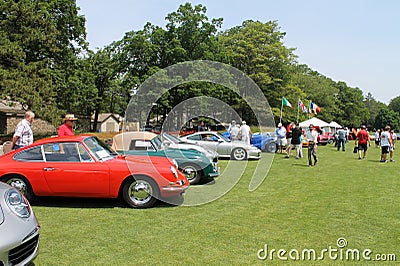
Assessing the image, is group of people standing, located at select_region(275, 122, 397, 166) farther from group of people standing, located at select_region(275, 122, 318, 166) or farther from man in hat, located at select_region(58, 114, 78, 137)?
man in hat, located at select_region(58, 114, 78, 137)

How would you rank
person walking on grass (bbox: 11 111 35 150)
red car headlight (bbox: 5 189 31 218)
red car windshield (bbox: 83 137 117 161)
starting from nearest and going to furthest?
red car headlight (bbox: 5 189 31 218) < red car windshield (bbox: 83 137 117 161) < person walking on grass (bbox: 11 111 35 150)

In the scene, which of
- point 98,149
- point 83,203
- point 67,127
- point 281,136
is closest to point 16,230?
point 98,149

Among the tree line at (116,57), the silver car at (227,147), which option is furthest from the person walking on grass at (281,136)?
the tree line at (116,57)

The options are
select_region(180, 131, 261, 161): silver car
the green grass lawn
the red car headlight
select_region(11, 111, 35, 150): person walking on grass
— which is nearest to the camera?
the red car headlight

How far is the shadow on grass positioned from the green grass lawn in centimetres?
2

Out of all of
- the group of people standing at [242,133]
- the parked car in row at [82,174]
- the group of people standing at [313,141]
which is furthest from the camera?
the group of people standing at [242,133]

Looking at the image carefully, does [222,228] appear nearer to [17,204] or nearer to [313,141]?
[17,204]

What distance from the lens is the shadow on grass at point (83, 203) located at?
24.2ft

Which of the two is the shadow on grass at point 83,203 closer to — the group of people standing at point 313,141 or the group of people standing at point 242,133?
the group of people standing at point 313,141

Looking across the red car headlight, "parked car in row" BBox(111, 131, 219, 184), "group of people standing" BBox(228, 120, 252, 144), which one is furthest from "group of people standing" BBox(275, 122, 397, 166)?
the red car headlight

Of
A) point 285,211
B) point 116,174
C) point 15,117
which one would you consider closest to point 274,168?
point 285,211

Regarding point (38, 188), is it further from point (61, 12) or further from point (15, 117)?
point (15, 117)

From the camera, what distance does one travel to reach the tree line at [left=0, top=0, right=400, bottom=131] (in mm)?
23188

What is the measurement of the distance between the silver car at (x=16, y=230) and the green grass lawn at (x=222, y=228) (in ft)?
2.51
